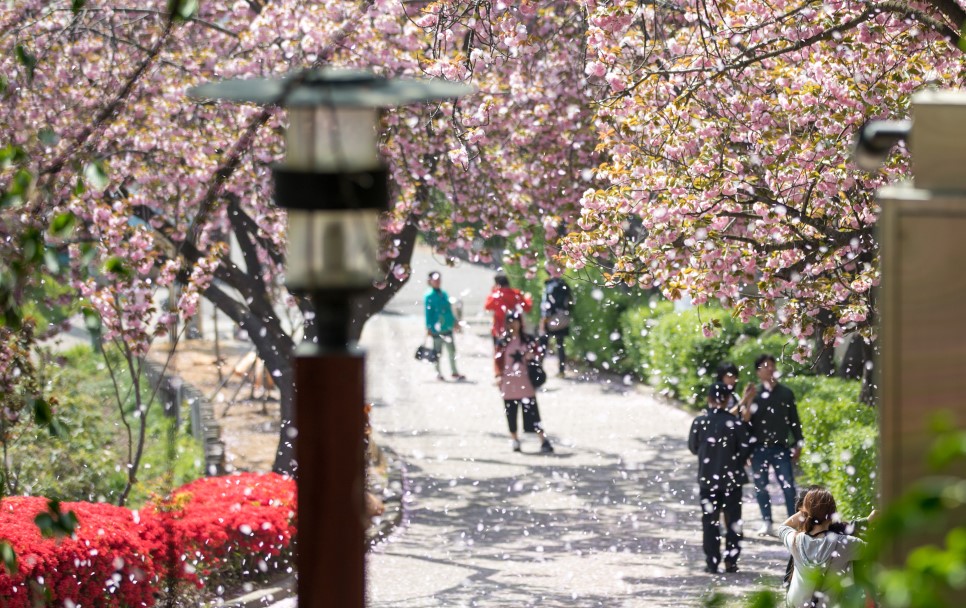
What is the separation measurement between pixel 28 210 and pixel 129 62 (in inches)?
205

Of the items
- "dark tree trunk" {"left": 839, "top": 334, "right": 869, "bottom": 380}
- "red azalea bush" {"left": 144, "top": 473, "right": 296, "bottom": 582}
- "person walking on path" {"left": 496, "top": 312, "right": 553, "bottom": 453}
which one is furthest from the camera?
"person walking on path" {"left": 496, "top": 312, "right": 553, "bottom": 453}

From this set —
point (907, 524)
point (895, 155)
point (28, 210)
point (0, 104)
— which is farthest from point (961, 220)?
point (0, 104)

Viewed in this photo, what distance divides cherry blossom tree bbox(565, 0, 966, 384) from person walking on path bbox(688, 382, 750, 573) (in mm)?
923

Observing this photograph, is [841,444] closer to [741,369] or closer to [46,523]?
[741,369]

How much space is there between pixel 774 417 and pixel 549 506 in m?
2.46

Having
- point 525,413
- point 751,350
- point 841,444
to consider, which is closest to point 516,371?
point 525,413

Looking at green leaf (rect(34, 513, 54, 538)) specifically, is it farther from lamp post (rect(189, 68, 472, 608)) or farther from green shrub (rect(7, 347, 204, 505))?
green shrub (rect(7, 347, 204, 505))

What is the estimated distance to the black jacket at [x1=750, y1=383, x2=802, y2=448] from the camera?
1072 centimetres

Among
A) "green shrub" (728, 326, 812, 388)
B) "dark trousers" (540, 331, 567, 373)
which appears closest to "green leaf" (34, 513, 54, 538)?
"green shrub" (728, 326, 812, 388)

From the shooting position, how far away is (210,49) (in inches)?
479

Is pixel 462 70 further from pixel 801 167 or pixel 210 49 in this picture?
pixel 210 49

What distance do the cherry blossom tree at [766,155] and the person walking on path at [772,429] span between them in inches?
54.0

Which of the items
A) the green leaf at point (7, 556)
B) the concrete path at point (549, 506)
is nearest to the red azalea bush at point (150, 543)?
the concrete path at point (549, 506)

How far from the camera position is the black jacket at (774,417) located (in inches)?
422
